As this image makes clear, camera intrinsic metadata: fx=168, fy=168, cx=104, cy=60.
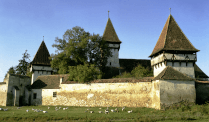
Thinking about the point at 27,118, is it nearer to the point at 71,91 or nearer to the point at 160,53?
the point at 71,91

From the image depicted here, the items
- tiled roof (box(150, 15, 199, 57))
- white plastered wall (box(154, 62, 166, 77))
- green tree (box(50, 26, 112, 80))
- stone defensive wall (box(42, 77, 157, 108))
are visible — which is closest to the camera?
stone defensive wall (box(42, 77, 157, 108))

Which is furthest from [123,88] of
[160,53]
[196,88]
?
[196,88]

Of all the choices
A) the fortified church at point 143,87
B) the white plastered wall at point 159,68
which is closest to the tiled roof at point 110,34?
the fortified church at point 143,87

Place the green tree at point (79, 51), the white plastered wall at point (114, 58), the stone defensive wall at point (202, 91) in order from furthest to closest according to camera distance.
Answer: the white plastered wall at point (114, 58), the green tree at point (79, 51), the stone defensive wall at point (202, 91)

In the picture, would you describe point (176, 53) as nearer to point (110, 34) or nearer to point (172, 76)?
point (172, 76)

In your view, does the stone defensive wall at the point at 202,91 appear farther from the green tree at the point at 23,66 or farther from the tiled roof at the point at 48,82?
the green tree at the point at 23,66

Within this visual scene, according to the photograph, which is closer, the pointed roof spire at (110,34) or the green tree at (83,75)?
the green tree at (83,75)

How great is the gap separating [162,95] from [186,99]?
8.35 ft

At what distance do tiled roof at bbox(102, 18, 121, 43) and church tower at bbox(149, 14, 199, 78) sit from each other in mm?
14140

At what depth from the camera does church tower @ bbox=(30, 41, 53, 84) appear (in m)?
37.3

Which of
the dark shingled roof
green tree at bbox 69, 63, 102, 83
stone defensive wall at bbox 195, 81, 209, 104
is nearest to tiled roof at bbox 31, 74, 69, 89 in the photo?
green tree at bbox 69, 63, 102, 83

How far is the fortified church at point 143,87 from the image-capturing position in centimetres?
1756

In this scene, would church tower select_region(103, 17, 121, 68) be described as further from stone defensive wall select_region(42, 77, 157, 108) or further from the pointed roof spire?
stone defensive wall select_region(42, 77, 157, 108)

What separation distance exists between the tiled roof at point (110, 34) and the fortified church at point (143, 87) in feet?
43.2
